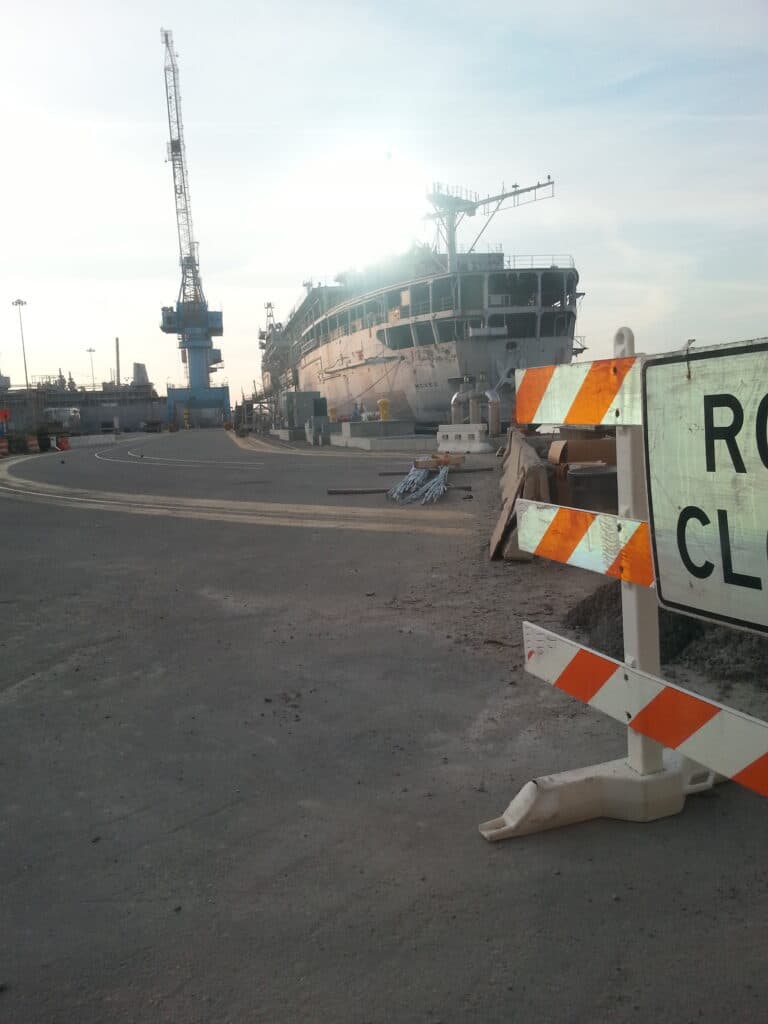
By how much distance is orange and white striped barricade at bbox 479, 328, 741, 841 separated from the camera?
261 cm

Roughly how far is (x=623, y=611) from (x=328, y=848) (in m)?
1.37

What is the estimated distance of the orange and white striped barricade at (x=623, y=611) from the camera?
2609 mm

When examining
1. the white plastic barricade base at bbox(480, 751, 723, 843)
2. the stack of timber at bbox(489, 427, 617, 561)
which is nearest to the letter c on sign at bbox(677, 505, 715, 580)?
the white plastic barricade base at bbox(480, 751, 723, 843)

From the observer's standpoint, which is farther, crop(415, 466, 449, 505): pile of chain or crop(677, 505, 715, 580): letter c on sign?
crop(415, 466, 449, 505): pile of chain

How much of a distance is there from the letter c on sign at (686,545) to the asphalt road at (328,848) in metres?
1.06

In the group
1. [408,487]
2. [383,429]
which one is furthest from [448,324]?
[408,487]

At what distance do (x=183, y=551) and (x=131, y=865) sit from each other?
6.88 meters

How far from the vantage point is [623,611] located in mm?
2713

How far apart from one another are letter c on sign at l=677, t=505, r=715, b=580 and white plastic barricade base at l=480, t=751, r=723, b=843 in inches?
40.4

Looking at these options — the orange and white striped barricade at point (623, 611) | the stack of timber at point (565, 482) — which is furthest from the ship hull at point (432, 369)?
the orange and white striped barricade at point (623, 611)

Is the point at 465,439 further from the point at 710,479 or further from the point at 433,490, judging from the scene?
the point at 710,479

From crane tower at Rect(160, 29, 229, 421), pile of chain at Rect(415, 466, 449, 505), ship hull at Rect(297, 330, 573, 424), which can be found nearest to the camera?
pile of chain at Rect(415, 466, 449, 505)

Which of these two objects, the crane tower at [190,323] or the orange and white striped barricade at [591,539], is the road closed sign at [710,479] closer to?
the orange and white striped barricade at [591,539]

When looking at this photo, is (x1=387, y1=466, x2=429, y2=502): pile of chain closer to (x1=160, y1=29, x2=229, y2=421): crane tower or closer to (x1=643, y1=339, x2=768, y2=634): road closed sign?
(x1=643, y1=339, x2=768, y2=634): road closed sign
